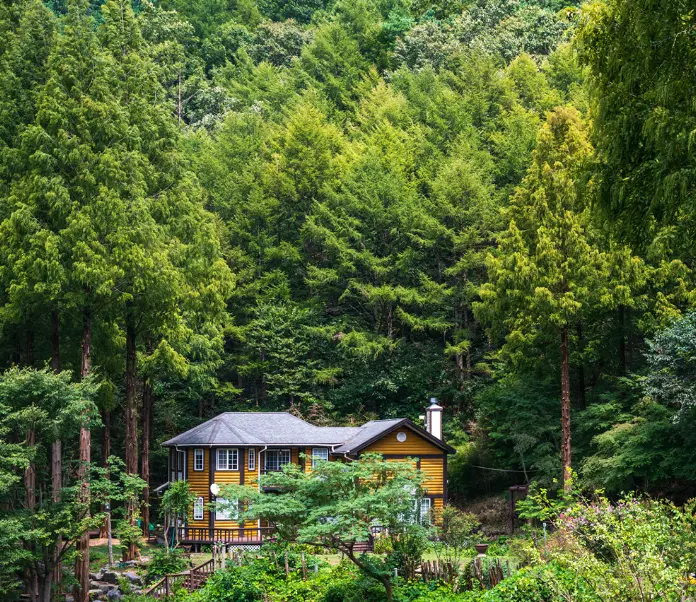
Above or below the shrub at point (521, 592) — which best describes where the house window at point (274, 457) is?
above

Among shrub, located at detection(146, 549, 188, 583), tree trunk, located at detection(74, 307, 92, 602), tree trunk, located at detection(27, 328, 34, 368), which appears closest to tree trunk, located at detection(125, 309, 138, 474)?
tree trunk, located at detection(27, 328, 34, 368)

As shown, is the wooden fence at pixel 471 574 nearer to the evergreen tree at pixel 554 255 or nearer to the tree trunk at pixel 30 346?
the evergreen tree at pixel 554 255

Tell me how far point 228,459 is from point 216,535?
3011mm

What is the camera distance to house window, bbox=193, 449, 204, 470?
3496 cm

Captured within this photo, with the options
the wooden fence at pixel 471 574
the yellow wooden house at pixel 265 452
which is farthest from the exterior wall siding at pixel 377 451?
the wooden fence at pixel 471 574

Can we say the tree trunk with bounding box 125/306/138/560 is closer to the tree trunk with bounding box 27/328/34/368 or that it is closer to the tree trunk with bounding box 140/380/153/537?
the tree trunk with bounding box 140/380/153/537

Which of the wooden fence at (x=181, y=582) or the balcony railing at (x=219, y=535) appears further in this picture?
the balcony railing at (x=219, y=535)

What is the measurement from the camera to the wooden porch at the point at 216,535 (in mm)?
32500

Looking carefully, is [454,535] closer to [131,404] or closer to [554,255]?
[554,255]

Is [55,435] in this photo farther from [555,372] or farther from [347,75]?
[347,75]

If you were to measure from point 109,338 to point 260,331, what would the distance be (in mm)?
15055

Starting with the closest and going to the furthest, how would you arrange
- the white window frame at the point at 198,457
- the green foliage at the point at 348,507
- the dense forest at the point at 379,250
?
the dense forest at the point at 379,250
the green foliage at the point at 348,507
the white window frame at the point at 198,457

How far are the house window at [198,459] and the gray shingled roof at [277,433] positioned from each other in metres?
0.45

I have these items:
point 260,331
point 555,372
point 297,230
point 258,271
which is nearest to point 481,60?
point 297,230
